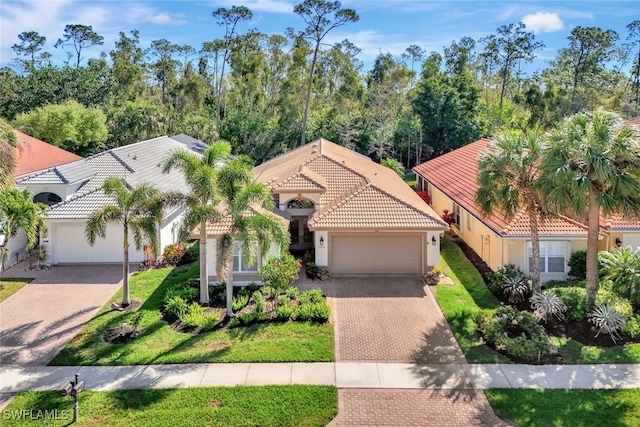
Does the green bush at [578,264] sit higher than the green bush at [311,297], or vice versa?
the green bush at [578,264]

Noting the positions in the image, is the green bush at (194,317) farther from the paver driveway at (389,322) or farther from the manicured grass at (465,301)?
the manicured grass at (465,301)

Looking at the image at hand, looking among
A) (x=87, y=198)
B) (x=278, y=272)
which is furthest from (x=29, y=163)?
(x=278, y=272)

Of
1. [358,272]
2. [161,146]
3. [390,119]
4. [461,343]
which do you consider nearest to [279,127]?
[390,119]

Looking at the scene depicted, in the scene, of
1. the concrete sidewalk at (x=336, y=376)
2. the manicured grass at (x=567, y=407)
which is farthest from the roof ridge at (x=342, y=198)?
the manicured grass at (x=567, y=407)

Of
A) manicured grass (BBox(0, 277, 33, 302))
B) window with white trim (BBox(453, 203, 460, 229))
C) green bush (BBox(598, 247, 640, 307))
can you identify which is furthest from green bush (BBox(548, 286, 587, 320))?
manicured grass (BBox(0, 277, 33, 302))

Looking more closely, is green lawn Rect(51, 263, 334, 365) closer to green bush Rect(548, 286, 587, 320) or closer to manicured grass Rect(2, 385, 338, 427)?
manicured grass Rect(2, 385, 338, 427)
